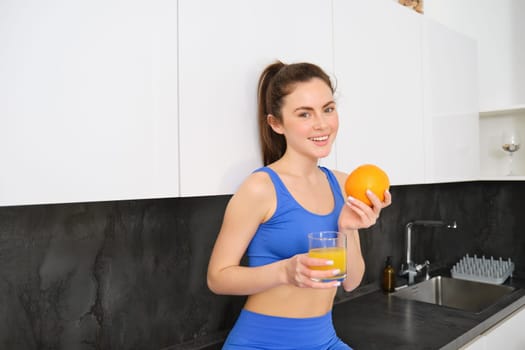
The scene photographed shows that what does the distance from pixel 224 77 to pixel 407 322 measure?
3.92 feet

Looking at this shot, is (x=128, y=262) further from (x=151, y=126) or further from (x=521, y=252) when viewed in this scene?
(x=521, y=252)

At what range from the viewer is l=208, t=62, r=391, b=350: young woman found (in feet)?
3.69

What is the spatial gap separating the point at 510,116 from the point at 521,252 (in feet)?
2.80

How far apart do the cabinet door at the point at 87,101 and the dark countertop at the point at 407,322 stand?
95 centimetres

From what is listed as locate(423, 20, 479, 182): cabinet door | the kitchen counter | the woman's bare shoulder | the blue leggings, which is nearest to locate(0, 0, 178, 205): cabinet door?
the blue leggings

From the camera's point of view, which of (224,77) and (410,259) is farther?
(410,259)

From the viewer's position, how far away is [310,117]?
1175mm

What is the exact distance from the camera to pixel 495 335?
175 cm

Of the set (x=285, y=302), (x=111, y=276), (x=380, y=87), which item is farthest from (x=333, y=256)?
(x=380, y=87)

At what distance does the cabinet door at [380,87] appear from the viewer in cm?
146

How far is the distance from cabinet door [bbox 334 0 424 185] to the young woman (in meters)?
0.26

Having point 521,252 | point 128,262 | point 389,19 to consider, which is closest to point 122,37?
point 128,262

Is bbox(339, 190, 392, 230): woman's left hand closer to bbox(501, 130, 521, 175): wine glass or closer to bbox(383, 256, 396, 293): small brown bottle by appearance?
bbox(383, 256, 396, 293): small brown bottle

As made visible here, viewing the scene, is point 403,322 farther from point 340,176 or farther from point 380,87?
point 380,87
